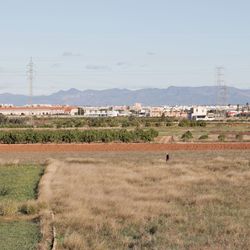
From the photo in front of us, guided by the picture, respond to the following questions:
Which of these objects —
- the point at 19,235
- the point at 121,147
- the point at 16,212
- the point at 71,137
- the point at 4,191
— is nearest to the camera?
the point at 19,235

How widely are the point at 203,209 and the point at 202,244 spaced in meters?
6.15

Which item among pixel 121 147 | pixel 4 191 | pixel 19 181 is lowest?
pixel 121 147

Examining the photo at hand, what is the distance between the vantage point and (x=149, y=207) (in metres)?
21.3

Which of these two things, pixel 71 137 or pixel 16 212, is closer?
pixel 16 212

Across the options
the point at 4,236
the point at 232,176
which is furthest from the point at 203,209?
the point at 232,176

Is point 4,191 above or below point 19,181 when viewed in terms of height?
above

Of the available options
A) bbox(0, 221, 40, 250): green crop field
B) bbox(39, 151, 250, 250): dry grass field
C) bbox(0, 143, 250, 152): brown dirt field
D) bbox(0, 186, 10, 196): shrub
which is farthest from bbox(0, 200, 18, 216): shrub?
bbox(0, 143, 250, 152): brown dirt field

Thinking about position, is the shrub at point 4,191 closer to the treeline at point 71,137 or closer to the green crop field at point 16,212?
the green crop field at point 16,212

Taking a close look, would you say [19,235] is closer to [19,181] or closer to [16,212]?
[16,212]

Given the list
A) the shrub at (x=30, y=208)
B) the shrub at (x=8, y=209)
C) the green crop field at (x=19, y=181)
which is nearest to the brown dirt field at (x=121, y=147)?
the green crop field at (x=19, y=181)

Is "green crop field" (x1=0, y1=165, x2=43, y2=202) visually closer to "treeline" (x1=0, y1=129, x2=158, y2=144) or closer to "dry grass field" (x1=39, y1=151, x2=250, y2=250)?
"dry grass field" (x1=39, y1=151, x2=250, y2=250)

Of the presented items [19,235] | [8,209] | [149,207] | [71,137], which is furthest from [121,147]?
[19,235]

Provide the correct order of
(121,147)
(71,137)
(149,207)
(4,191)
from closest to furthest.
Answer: (149,207) → (4,191) → (121,147) → (71,137)

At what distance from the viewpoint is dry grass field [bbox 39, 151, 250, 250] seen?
52.1 feet
